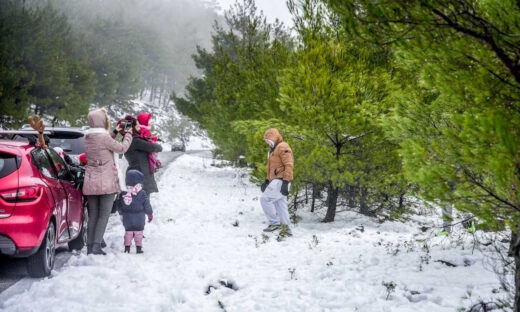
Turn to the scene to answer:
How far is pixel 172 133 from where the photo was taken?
60.8 m

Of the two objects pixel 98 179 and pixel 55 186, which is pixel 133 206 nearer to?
pixel 98 179

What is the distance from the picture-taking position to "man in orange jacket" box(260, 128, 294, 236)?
7.98 metres

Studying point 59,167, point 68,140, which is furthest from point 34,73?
point 59,167

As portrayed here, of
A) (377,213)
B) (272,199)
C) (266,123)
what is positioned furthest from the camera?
(377,213)

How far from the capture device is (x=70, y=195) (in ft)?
18.2

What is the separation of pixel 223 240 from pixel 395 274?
350 centimetres

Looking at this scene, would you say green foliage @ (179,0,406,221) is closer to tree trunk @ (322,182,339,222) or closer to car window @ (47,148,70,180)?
tree trunk @ (322,182,339,222)

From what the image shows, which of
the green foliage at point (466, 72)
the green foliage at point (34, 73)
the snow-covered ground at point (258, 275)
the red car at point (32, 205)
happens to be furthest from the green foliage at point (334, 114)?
the green foliage at point (34, 73)

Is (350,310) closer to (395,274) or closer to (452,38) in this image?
(395,274)

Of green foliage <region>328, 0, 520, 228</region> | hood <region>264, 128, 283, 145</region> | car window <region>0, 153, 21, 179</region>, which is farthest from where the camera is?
hood <region>264, 128, 283, 145</region>

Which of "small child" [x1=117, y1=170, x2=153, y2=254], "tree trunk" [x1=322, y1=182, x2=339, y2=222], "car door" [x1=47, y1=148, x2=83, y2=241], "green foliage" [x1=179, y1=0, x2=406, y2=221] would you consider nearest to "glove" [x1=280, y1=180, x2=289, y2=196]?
"green foliage" [x1=179, y1=0, x2=406, y2=221]

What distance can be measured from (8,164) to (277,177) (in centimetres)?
505

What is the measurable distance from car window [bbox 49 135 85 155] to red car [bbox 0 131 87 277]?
3.50 metres

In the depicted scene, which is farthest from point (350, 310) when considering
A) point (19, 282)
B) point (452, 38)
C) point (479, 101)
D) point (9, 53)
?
point (9, 53)
